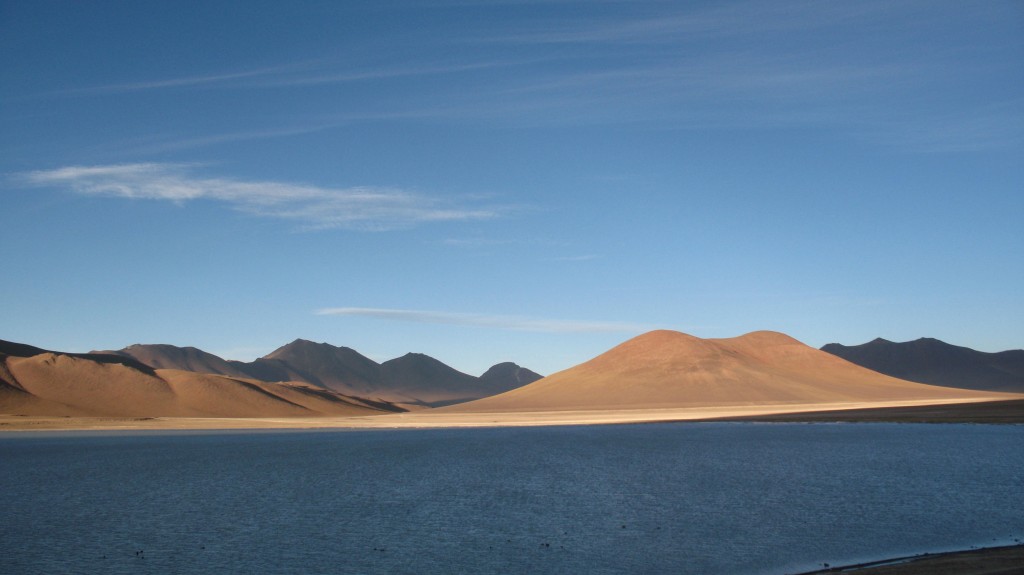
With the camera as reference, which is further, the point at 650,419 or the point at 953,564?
the point at 650,419

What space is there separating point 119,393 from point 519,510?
515 ft

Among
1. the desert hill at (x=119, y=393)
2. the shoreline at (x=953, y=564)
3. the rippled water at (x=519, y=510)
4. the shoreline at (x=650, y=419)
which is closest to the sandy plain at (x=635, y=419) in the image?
the shoreline at (x=650, y=419)

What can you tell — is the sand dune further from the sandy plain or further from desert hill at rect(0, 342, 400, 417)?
the sandy plain

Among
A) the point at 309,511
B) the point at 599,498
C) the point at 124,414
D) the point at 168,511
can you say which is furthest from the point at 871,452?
the point at 124,414

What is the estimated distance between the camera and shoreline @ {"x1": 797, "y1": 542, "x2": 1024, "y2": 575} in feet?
64.4

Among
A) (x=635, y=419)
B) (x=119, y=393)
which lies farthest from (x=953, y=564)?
(x=119, y=393)

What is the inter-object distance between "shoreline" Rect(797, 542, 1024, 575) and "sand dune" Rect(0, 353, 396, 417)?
6124 inches

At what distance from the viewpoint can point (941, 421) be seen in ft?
332

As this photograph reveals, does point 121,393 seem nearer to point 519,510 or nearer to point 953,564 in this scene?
point 519,510

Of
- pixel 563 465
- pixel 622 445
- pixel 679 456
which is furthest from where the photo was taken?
pixel 622 445

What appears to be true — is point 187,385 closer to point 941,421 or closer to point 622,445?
point 622,445

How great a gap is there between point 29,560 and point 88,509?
12.3 meters

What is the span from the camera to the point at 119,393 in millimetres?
171125

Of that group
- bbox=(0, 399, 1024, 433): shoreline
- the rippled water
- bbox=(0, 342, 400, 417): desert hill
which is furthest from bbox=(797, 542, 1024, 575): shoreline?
bbox=(0, 342, 400, 417): desert hill
